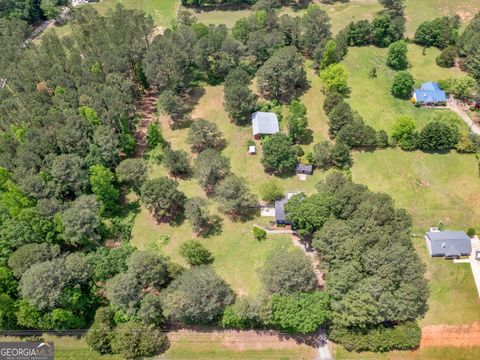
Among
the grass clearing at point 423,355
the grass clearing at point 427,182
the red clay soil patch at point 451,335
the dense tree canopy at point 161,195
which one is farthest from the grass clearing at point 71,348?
the grass clearing at point 427,182

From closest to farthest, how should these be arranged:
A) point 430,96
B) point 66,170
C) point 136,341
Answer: point 136,341
point 66,170
point 430,96

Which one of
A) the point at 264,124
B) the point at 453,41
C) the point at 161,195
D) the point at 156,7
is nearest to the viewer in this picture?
the point at 161,195

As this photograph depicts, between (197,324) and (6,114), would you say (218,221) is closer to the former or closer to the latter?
(197,324)

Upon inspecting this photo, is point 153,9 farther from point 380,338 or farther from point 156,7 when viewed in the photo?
point 380,338

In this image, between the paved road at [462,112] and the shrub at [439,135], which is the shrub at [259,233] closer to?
the shrub at [439,135]

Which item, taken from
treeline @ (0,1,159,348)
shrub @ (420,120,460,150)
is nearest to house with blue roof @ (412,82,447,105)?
shrub @ (420,120,460,150)

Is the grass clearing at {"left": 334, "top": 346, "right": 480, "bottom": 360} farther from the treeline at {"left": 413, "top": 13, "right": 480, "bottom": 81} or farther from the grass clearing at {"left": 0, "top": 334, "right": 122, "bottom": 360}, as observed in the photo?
the treeline at {"left": 413, "top": 13, "right": 480, "bottom": 81}

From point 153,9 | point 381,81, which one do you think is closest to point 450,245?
point 381,81
